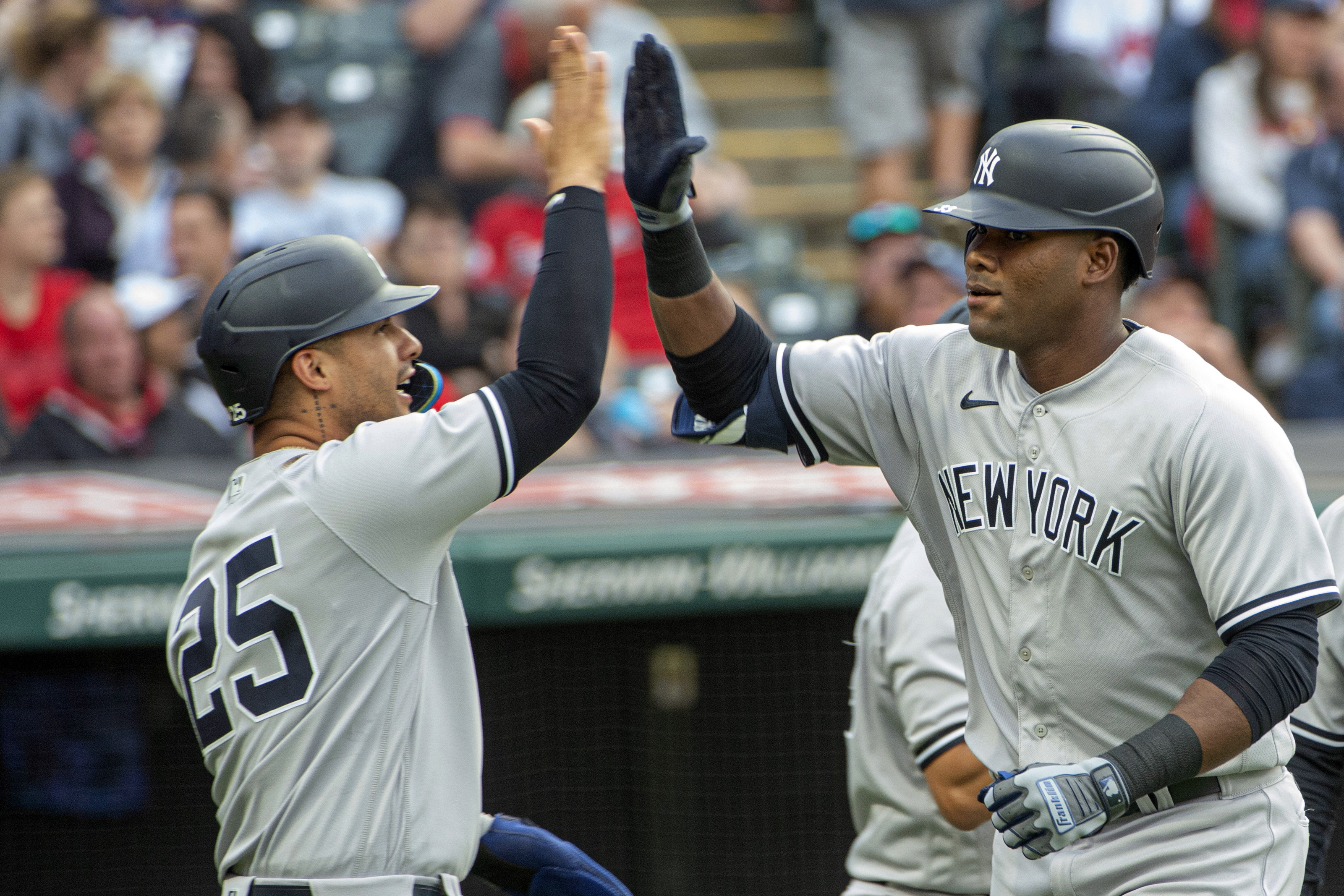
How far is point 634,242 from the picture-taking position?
6559mm

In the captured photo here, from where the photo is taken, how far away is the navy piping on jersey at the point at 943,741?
8.79 feet

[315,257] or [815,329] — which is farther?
[815,329]

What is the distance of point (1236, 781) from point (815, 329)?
4.82 metres

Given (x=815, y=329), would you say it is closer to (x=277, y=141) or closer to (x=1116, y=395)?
(x=277, y=141)

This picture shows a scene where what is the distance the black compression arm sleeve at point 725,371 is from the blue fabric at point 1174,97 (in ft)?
18.0

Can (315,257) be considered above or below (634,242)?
above

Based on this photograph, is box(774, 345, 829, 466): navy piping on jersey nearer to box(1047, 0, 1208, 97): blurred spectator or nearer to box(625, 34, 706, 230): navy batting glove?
box(625, 34, 706, 230): navy batting glove

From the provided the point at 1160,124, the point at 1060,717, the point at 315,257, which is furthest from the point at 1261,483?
the point at 1160,124

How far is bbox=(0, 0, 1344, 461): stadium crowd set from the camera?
19.0 feet

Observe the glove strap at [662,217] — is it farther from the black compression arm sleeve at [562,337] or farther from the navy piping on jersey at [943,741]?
the navy piping on jersey at [943,741]

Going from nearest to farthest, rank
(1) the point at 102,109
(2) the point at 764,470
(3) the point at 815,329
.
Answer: (2) the point at 764,470
(1) the point at 102,109
(3) the point at 815,329

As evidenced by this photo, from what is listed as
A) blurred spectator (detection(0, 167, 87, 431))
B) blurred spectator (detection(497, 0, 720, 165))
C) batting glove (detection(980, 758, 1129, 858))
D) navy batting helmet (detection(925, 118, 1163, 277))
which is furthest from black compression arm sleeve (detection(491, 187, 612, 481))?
blurred spectator (detection(497, 0, 720, 165))

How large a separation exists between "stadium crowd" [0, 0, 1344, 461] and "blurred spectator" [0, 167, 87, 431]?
0.04 ft

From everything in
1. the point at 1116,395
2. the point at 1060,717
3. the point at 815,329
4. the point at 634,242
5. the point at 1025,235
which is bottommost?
the point at 815,329
